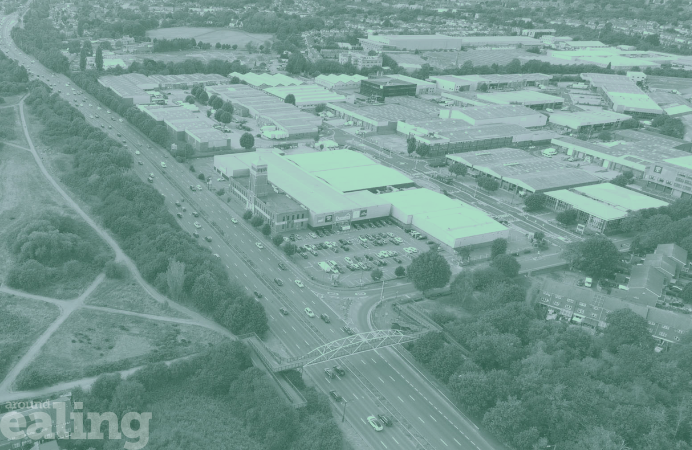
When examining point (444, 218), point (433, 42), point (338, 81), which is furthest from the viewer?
point (433, 42)

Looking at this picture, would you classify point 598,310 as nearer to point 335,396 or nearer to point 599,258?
point 599,258

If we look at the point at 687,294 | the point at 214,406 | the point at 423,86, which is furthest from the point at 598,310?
the point at 423,86

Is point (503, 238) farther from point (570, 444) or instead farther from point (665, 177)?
point (665, 177)

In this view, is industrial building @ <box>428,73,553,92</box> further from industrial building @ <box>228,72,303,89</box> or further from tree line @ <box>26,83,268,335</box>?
tree line @ <box>26,83,268,335</box>

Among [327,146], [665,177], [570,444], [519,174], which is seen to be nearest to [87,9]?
[327,146]

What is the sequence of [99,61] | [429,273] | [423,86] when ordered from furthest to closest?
[423,86] → [99,61] → [429,273]

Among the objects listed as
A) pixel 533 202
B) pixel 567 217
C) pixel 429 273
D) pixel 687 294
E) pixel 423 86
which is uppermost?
pixel 423 86
